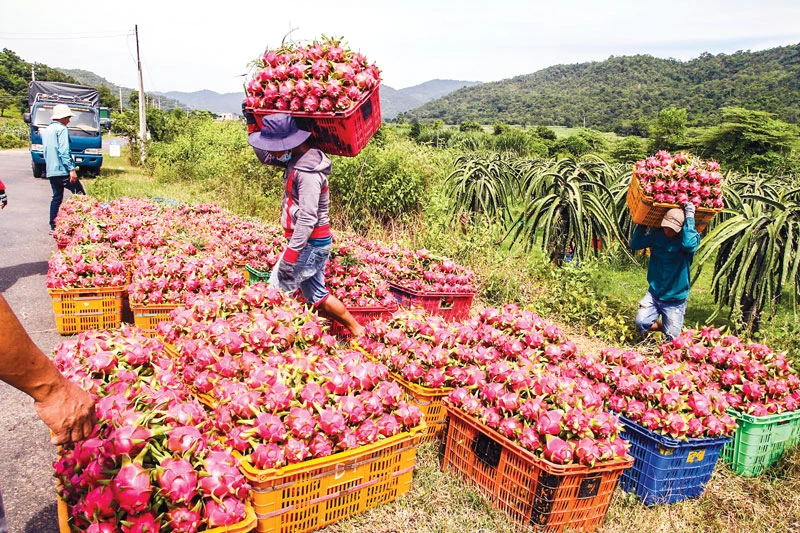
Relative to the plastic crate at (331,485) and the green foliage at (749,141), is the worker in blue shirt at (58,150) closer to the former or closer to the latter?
the plastic crate at (331,485)

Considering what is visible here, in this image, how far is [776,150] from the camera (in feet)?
113

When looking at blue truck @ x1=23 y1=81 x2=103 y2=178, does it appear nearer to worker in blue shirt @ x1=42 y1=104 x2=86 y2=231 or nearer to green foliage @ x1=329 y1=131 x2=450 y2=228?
worker in blue shirt @ x1=42 y1=104 x2=86 y2=231

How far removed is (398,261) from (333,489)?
3.64 m

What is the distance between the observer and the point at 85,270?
16.7 ft

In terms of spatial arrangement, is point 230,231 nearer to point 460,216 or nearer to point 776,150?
point 460,216

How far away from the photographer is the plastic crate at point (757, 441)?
3.62 m

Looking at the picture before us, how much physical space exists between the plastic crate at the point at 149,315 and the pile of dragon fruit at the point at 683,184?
190 inches

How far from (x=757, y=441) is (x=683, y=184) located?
2.62 meters

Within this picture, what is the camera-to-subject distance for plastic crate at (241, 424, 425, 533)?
244 centimetres

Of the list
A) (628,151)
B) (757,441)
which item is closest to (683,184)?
(757,441)

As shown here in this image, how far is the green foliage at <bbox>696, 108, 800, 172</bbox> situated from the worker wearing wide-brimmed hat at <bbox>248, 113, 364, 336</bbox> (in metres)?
35.8

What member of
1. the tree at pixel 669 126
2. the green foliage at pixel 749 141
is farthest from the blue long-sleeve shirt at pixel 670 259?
the tree at pixel 669 126

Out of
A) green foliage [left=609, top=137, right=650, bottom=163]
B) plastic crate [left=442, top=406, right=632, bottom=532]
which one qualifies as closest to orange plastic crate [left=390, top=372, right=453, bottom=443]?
plastic crate [left=442, top=406, right=632, bottom=532]

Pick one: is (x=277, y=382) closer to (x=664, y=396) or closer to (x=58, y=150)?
(x=664, y=396)
